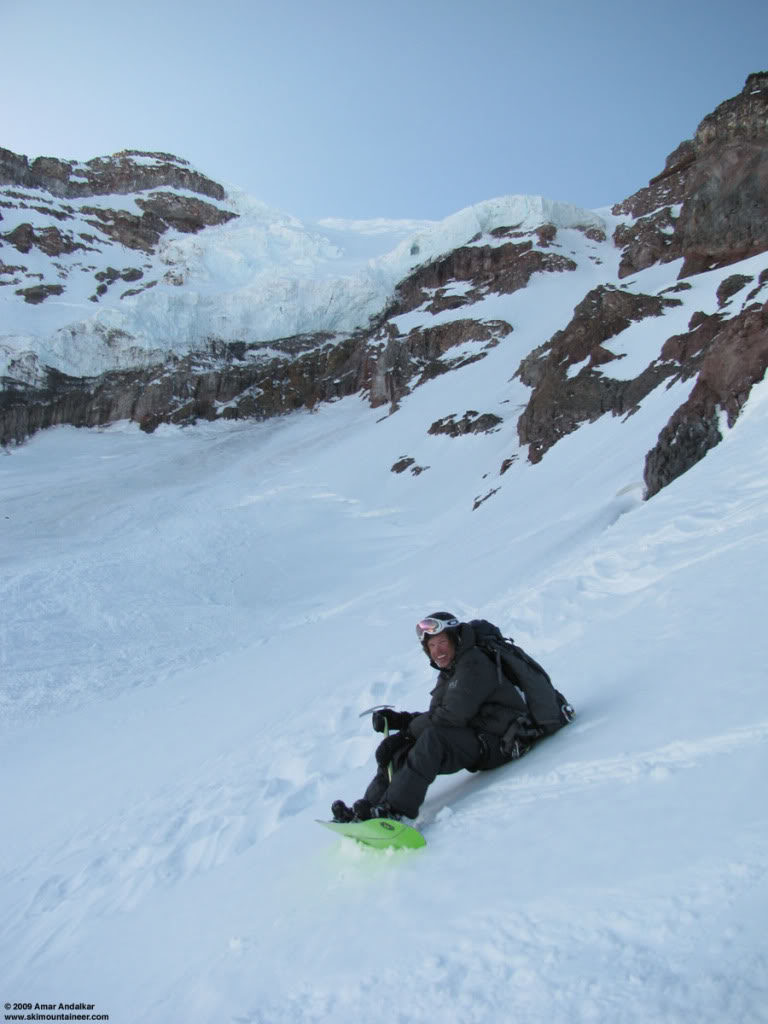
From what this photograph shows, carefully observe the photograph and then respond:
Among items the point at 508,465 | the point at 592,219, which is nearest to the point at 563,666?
the point at 508,465

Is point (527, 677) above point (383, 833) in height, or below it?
above

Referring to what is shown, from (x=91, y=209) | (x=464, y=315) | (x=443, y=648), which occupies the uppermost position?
(x=91, y=209)

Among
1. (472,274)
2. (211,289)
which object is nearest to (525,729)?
(472,274)

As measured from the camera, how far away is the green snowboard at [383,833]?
10.1 feet

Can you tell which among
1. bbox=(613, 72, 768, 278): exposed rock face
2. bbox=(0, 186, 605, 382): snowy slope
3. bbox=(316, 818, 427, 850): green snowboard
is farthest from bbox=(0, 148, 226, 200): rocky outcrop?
bbox=(316, 818, 427, 850): green snowboard

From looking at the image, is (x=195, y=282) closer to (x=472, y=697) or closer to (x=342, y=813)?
(x=472, y=697)

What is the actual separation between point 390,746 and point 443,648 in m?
0.64

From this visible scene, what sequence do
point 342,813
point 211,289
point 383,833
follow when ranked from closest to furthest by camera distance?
point 383,833 < point 342,813 < point 211,289

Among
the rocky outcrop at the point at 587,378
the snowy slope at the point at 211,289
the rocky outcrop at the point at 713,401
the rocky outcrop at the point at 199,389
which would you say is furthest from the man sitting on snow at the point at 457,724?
the snowy slope at the point at 211,289

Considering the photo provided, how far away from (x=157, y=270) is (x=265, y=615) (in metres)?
65.8

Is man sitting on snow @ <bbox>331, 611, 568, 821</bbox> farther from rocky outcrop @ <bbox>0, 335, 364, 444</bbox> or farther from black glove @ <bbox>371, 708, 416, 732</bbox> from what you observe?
rocky outcrop @ <bbox>0, 335, 364, 444</bbox>

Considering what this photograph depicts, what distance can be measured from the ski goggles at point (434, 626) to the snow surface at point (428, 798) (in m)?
0.86

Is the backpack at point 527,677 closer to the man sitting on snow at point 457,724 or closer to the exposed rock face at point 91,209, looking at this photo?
the man sitting on snow at point 457,724

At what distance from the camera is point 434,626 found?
364 cm
